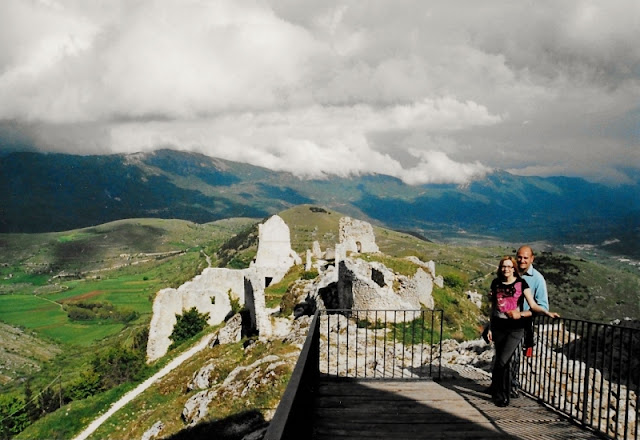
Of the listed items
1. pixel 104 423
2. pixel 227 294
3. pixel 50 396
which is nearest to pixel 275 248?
A: pixel 227 294

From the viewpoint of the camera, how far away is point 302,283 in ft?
106

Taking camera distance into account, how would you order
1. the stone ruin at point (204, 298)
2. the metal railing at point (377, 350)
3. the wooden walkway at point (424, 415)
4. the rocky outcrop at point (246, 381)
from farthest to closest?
the stone ruin at point (204, 298) → the rocky outcrop at point (246, 381) → the metal railing at point (377, 350) → the wooden walkway at point (424, 415)

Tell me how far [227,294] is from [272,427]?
39.1m

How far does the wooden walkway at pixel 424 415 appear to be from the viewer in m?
6.97

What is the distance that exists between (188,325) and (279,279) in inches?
441

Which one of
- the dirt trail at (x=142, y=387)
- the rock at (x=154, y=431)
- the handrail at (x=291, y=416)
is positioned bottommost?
the dirt trail at (x=142, y=387)

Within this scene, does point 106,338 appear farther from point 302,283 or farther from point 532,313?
point 532,313

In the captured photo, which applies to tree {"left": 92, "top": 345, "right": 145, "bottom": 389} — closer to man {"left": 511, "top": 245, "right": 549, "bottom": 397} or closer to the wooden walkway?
the wooden walkway

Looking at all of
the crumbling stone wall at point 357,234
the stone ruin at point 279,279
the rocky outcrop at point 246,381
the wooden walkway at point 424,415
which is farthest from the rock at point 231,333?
the wooden walkway at point 424,415

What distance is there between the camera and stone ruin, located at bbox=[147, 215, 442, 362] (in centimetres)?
2263

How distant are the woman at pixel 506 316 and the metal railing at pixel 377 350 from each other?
139 centimetres

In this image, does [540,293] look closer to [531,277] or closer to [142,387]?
[531,277]

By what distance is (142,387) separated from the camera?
30375mm

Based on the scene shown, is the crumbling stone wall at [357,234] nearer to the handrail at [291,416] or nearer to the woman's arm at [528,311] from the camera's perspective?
the woman's arm at [528,311]
